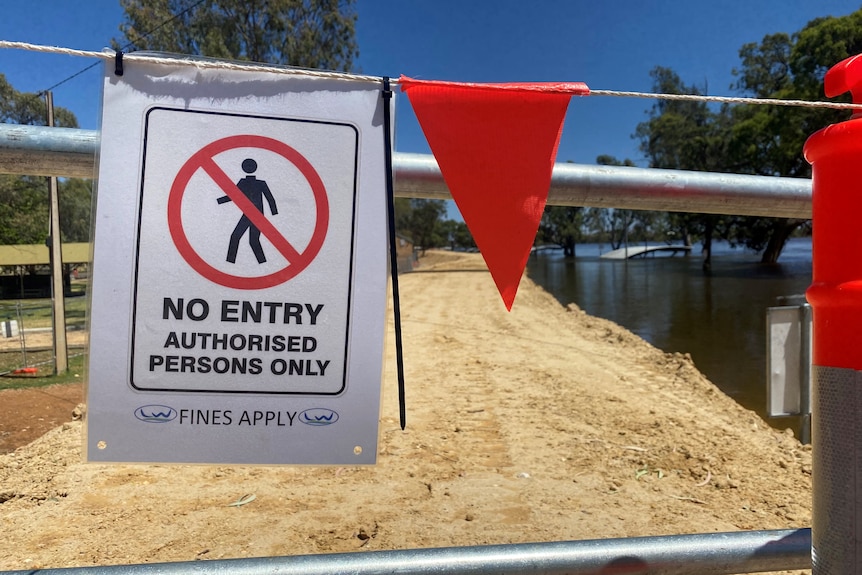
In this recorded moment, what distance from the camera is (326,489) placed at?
12.5 feet

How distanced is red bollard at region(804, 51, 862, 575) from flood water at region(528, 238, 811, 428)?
272 inches

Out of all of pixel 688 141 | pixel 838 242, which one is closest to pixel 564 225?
pixel 688 141

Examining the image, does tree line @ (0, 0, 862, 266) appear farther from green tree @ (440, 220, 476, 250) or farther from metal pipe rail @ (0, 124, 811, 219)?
green tree @ (440, 220, 476, 250)

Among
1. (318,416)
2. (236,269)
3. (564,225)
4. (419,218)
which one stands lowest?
Answer: (318,416)

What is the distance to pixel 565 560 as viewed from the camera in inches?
45.0

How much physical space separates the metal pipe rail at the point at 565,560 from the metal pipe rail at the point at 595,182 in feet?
2.39

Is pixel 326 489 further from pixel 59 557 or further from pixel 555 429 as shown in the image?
pixel 555 429

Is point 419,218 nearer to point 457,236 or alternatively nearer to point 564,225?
point 564,225

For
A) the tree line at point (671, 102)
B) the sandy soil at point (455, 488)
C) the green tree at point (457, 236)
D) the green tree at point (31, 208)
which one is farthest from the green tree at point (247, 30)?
the green tree at point (457, 236)

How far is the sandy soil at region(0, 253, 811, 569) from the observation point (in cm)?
315

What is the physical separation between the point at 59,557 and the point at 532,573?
2.68 meters

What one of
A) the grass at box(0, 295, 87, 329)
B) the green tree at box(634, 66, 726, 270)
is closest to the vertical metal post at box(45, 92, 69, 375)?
the grass at box(0, 295, 87, 329)

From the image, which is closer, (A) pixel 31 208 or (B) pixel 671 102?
(A) pixel 31 208

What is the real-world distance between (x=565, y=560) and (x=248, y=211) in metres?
0.88
